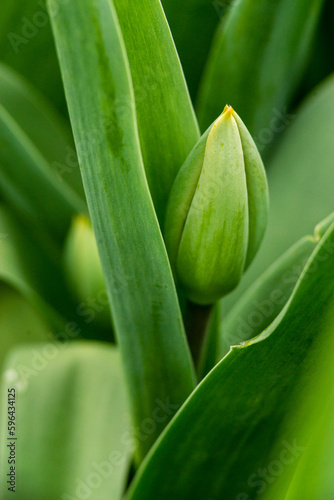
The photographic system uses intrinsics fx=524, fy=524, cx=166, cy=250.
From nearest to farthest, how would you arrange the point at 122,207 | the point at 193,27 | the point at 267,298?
the point at 122,207, the point at 267,298, the point at 193,27

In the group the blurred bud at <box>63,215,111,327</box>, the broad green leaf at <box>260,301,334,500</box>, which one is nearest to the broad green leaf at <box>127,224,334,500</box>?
the broad green leaf at <box>260,301,334,500</box>

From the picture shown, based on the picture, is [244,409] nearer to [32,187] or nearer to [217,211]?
[217,211]

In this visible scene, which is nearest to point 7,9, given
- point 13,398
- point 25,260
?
point 25,260

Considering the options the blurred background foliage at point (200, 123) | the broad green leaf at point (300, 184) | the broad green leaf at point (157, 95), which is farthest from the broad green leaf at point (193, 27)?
the broad green leaf at point (157, 95)

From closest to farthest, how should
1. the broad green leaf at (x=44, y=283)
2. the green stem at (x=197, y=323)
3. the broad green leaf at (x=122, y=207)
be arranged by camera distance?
the broad green leaf at (x=122, y=207)
the green stem at (x=197, y=323)
the broad green leaf at (x=44, y=283)

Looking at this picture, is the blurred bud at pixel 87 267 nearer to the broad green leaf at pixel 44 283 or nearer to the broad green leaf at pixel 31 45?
the broad green leaf at pixel 44 283

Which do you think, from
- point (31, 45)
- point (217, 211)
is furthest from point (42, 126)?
point (217, 211)

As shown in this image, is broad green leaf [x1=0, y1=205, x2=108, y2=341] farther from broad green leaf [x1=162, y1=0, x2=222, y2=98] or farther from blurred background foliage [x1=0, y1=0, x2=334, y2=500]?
broad green leaf [x1=162, y1=0, x2=222, y2=98]
